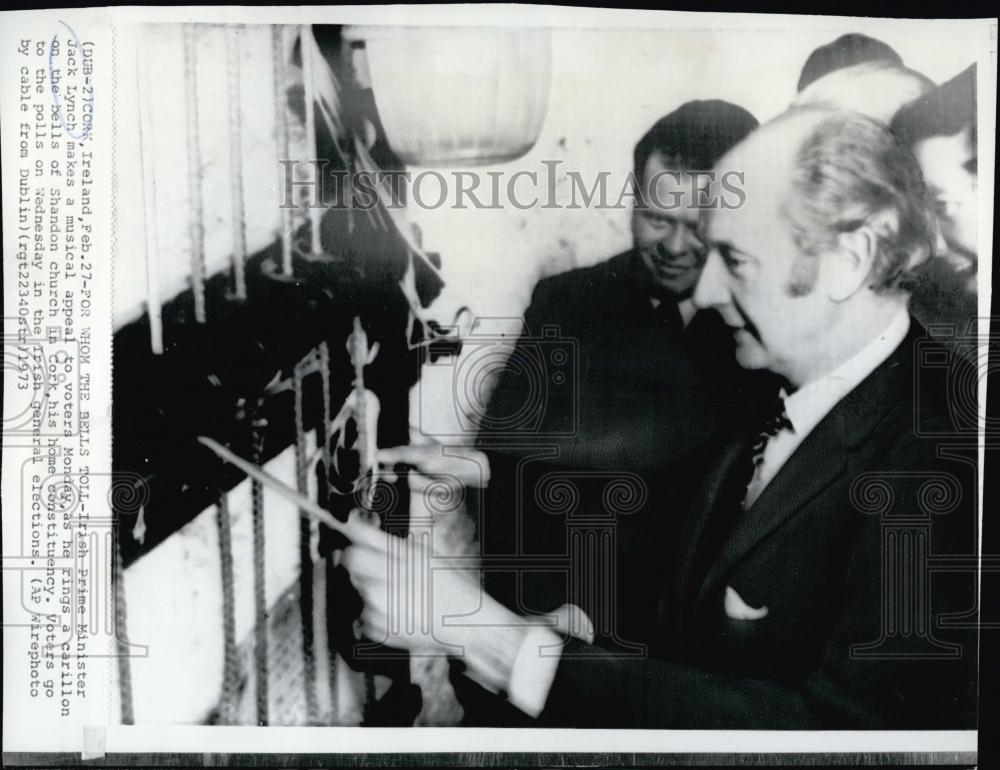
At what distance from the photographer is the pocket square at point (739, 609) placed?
710 mm

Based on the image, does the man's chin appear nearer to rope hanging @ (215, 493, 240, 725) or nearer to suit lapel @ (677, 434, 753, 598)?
suit lapel @ (677, 434, 753, 598)

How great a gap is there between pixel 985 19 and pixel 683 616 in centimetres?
62

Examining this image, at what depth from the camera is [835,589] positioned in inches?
28.2

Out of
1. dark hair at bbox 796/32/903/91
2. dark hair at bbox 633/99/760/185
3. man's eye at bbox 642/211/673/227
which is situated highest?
dark hair at bbox 796/32/903/91

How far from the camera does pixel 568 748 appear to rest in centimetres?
72

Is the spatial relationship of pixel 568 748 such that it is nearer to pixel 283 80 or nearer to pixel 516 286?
pixel 516 286

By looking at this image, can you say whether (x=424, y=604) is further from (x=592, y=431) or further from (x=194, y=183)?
(x=194, y=183)

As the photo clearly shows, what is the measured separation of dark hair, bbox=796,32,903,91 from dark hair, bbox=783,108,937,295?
4cm

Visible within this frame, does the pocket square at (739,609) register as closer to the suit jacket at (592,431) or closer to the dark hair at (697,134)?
the suit jacket at (592,431)

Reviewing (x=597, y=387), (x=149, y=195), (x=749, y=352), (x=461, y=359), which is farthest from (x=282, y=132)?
(x=749, y=352)

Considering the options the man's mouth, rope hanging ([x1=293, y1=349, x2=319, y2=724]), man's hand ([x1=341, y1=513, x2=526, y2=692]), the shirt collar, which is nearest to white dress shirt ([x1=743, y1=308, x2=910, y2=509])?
the shirt collar

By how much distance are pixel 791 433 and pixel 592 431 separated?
0.59ft

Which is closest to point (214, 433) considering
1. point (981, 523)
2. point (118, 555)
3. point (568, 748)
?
point (118, 555)

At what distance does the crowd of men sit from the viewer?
0.71 meters
